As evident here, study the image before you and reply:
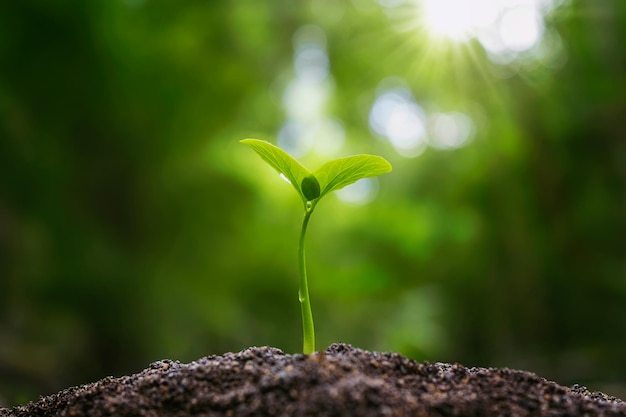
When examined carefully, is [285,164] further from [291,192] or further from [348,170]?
[291,192]

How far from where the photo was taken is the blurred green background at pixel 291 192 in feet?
11.9

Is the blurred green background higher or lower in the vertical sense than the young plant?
higher

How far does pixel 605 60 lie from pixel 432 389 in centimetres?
457

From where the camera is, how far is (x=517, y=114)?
16.9ft

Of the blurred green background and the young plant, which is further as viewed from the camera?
the blurred green background

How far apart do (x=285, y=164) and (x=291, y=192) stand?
3.85 metres

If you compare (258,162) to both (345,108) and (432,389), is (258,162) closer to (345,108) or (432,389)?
(345,108)

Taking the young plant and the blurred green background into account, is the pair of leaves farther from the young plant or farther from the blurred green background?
the blurred green background

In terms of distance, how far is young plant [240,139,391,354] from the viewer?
2.30 feet

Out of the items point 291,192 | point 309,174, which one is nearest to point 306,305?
point 309,174

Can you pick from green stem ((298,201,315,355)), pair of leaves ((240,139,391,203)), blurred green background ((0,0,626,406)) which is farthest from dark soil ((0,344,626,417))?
blurred green background ((0,0,626,406))

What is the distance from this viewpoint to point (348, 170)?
2.39 feet

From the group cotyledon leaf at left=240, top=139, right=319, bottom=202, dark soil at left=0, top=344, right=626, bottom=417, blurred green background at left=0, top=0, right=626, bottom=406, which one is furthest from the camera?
blurred green background at left=0, top=0, right=626, bottom=406

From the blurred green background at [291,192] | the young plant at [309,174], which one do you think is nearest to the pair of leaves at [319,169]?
the young plant at [309,174]
